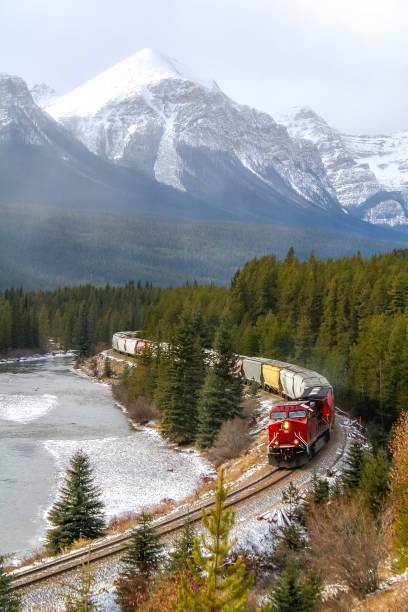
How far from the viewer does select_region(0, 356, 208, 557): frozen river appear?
127 feet

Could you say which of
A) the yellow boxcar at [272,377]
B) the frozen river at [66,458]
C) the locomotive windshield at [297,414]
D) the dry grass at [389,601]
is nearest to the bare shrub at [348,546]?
the dry grass at [389,601]

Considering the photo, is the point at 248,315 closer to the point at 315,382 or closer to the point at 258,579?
the point at 315,382

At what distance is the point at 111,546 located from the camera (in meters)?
27.4

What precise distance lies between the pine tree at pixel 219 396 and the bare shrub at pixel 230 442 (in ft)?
5.68

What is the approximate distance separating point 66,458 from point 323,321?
52.0 meters

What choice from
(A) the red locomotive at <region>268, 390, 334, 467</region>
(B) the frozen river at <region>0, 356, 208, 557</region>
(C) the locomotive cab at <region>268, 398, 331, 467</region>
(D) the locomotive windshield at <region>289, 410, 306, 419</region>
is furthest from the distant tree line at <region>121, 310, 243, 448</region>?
(D) the locomotive windshield at <region>289, 410, 306, 419</region>

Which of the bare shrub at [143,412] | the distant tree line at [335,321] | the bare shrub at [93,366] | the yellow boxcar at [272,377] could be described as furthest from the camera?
the bare shrub at [93,366]

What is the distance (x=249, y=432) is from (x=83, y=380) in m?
56.0

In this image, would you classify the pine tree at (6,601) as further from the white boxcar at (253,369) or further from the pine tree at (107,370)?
the pine tree at (107,370)

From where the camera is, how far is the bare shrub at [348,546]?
68.3 ft

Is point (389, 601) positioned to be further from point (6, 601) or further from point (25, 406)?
point (25, 406)

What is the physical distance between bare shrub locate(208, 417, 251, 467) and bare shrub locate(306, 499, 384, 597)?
22.3 metres

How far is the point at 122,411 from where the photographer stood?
254ft

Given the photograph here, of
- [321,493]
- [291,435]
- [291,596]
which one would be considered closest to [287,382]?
[291,435]
